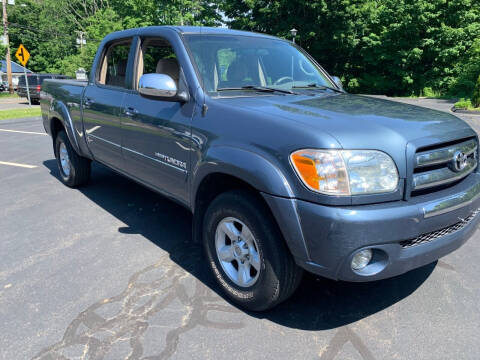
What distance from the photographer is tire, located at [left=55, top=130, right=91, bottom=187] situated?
17.1 feet

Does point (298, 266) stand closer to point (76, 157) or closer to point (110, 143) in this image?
point (110, 143)

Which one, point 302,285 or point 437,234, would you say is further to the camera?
point 302,285

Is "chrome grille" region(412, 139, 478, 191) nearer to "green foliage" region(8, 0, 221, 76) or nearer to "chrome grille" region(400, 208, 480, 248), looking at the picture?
"chrome grille" region(400, 208, 480, 248)

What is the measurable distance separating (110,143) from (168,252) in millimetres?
1360

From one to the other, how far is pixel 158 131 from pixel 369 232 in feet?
6.29

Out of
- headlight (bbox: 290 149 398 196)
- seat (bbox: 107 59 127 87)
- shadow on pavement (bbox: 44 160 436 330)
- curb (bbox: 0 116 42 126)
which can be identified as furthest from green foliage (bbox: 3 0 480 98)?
headlight (bbox: 290 149 398 196)

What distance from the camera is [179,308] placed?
8.71 feet

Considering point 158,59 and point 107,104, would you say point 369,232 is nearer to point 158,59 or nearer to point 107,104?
point 158,59

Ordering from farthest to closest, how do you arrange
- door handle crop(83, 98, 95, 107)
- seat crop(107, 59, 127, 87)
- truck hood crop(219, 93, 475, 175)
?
door handle crop(83, 98, 95, 107) < seat crop(107, 59, 127, 87) < truck hood crop(219, 93, 475, 175)

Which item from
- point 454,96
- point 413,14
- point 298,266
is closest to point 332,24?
point 413,14

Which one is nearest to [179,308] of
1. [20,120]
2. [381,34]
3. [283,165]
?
[283,165]

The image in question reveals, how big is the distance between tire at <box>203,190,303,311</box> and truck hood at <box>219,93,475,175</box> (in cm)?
56

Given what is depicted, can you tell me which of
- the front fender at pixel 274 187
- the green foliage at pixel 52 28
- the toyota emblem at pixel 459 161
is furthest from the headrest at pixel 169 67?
the green foliage at pixel 52 28

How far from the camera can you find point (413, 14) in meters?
27.6
